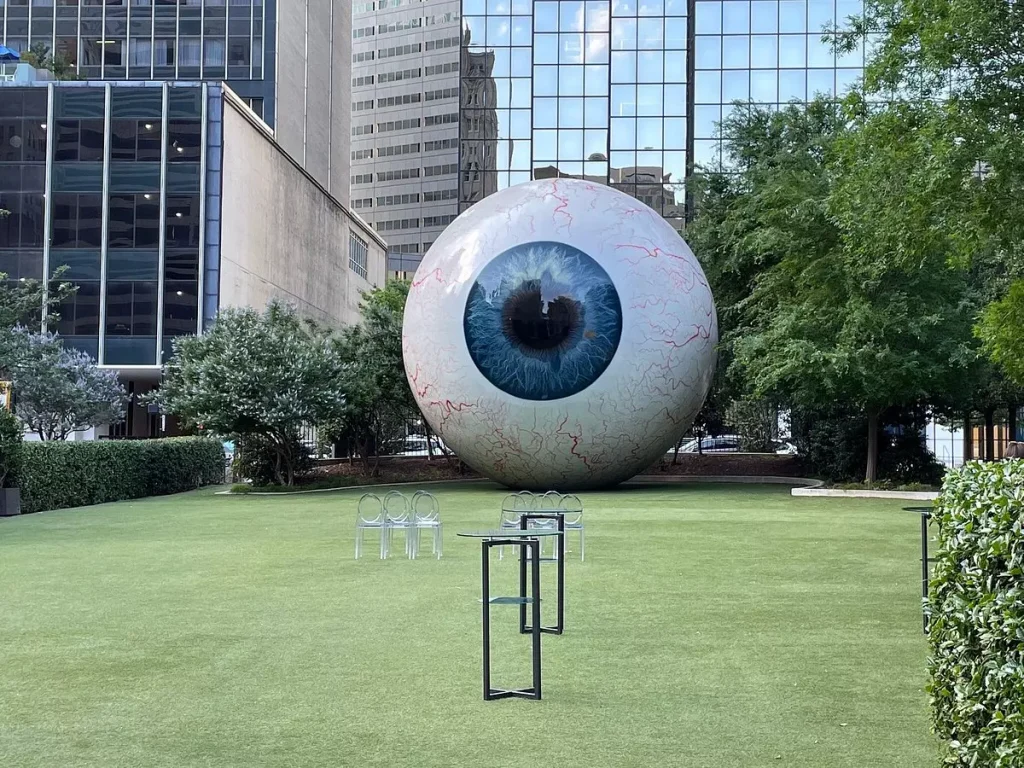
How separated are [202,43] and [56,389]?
33148 mm

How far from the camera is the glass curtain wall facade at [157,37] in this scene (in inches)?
2505

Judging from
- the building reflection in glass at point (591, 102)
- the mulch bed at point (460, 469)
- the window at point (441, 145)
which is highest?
the window at point (441, 145)

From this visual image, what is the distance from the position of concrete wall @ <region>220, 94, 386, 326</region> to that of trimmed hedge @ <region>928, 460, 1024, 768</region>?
45029 mm

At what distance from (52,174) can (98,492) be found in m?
26.4

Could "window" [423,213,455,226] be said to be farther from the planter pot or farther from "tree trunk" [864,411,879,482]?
the planter pot

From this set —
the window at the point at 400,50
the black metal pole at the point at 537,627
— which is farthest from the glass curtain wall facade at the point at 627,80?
the black metal pole at the point at 537,627

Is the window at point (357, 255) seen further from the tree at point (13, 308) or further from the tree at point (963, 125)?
the tree at point (963, 125)

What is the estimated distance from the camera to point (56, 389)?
123 feet

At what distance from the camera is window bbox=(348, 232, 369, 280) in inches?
2820

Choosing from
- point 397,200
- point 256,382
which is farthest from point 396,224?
point 256,382

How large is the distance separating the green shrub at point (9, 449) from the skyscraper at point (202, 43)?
43318mm

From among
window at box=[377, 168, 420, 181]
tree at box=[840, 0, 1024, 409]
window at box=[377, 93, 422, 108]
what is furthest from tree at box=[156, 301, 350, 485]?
window at box=[377, 93, 422, 108]

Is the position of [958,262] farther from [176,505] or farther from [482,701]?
[176,505]

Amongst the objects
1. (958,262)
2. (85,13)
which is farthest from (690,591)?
(85,13)
